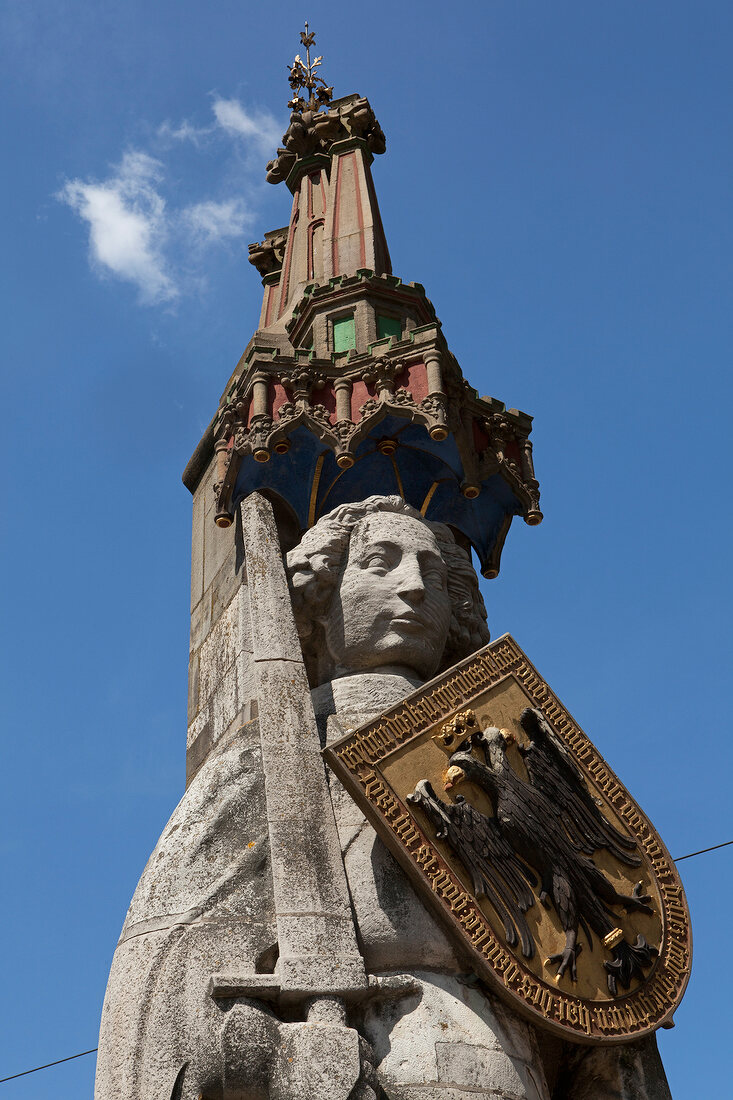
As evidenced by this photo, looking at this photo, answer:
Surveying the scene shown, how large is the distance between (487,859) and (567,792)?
0.65m

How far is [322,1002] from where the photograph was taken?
5348mm

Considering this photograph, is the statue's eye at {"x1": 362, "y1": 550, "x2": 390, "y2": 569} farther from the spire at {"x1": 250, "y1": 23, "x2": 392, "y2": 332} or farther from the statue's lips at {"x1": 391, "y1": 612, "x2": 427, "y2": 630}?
the spire at {"x1": 250, "y1": 23, "x2": 392, "y2": 332}

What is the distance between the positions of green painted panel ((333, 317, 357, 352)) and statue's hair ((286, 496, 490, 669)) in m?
1.13

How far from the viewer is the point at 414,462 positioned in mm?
7961

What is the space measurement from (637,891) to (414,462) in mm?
2728

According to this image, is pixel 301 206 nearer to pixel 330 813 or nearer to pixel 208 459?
pixel 208 459

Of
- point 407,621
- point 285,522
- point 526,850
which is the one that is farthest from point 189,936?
point 285,522

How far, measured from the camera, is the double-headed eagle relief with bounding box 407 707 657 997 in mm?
5949

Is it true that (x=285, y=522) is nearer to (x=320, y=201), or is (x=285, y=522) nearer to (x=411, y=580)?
(x=411, y=580)

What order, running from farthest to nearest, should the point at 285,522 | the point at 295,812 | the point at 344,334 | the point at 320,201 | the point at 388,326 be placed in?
1. the point at 320,201
2. the point at 388,326
3. the point at 344,334
4. the point at 285,522
5. the point at 295,812

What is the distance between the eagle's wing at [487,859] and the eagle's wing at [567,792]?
0.40m

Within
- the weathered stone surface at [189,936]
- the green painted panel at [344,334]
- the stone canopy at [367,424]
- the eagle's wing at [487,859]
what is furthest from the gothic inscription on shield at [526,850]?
the green painted panel at [344,334]

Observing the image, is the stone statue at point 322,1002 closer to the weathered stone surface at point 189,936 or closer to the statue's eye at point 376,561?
the weathered stone surface at point 189,936

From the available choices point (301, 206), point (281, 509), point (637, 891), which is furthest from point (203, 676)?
point (301, 206)
